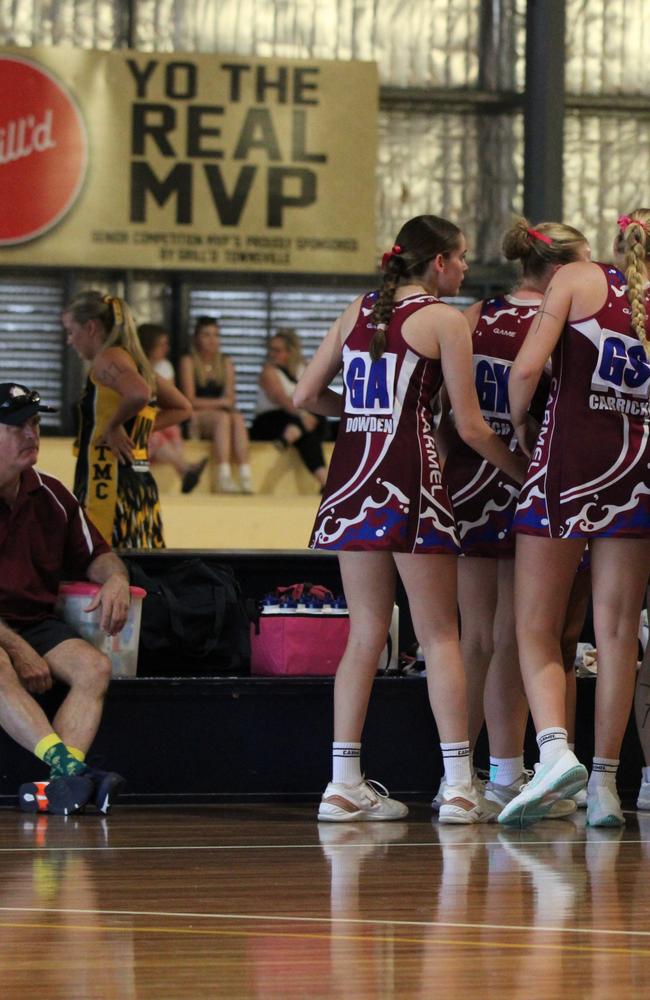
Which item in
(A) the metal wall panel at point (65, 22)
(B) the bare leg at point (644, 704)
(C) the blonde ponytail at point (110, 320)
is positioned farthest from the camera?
(A) the metal wall panel at point (65, 22)

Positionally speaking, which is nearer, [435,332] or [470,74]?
[435,332]

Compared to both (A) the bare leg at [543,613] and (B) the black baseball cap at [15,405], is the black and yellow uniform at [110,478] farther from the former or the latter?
(A) the bare leg at [543,613]

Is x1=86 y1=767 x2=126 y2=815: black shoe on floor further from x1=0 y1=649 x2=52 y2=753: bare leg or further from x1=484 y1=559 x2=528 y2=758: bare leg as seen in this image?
x1=484 y1=559 x2=528 y2=758: bare leg

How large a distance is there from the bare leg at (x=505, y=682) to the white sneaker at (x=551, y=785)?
42 centimetres

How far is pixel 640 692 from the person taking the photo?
4398 mm

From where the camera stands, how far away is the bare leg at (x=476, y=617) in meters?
4.14

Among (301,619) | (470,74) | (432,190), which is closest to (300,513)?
(432,190)

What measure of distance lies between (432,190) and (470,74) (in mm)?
878

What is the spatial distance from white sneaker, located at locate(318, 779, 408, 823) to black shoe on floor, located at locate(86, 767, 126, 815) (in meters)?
0.50

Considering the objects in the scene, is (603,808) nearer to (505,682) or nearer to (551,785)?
(551,785)

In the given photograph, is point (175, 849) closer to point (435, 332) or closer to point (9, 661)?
point (9, 661)

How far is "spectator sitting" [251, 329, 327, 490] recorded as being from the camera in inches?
412

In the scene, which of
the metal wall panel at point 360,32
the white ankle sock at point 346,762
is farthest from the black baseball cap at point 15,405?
the metal wall panel at point 360,32

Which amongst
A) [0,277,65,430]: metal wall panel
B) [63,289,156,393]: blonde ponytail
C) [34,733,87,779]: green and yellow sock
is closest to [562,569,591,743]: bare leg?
[34,733,87,779]: green and yellow sock
